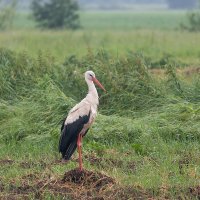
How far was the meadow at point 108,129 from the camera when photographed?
24.0ft

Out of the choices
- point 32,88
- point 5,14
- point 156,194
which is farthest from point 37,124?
point 5,14

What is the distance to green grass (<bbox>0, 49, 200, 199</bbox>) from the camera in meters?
7.72

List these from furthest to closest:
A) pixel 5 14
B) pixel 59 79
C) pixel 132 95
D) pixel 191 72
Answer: pixel 5 14 → pixel 191 72 → pixel 59 79 → pixel 132 95

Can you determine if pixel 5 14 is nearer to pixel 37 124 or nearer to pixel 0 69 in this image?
pixel 0 69

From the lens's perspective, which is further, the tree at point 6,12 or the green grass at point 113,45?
the tree at point 6,12

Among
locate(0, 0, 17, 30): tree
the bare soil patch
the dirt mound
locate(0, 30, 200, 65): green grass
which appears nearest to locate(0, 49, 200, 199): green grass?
the bare soil patch

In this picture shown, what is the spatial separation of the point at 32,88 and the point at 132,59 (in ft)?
5.70

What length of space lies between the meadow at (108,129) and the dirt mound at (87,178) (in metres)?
0.08

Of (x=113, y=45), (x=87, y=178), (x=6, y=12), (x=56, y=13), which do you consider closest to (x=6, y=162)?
(x=87, y=178)

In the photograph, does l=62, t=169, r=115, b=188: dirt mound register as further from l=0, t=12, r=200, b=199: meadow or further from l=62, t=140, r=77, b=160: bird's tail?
l=62, t=140, r=77, b=160: bird's tail

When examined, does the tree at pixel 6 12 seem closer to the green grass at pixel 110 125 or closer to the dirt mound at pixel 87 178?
the green grass at pixel 110 125

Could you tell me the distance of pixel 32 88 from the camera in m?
12.1

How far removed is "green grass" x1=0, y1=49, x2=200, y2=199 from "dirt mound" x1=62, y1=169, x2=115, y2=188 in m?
0.12

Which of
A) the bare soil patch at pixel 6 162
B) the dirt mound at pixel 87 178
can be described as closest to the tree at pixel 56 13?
the bare soil patch at pixel 6 162
